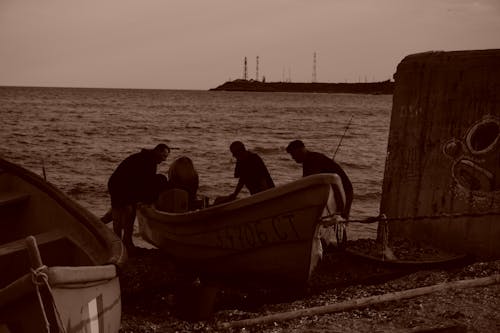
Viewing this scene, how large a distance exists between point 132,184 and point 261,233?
281 cm

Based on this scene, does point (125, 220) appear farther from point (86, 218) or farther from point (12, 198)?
point (86, 218)

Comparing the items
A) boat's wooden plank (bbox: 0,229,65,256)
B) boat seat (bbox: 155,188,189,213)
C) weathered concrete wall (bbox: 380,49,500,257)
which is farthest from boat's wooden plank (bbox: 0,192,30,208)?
weathered concrete wall (bbox: 380,49,500,257)

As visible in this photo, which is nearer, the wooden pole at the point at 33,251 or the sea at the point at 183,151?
the wooden pole at the point at 33,251

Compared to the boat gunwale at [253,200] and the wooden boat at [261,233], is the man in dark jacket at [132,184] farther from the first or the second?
the wooden boat at [261,233]

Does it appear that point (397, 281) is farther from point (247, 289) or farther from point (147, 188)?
point (147, 188)

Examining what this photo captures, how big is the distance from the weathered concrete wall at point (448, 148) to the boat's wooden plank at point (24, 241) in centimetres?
490

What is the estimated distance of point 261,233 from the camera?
25.0 feet

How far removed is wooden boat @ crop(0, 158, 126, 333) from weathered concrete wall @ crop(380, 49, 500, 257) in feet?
14.7

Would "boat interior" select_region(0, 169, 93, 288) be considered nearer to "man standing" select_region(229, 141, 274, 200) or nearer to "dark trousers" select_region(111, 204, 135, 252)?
"dark trousers" select_region(111, 204, 135, 252)

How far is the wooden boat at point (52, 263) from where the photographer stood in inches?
174

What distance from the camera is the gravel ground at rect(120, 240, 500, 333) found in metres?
6.12

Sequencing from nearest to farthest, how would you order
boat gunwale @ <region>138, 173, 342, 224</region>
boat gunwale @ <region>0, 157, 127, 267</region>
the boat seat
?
boat gunwale @ <region>0, 157, 127, 267</region> → boat gunwale @ <region>138, 173, 342, 224</region> → the boat seat

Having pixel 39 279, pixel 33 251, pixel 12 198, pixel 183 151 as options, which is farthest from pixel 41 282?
pixel 183 151

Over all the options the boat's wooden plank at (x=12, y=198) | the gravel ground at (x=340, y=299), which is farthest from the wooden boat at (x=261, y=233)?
the boat's wooden plank at (x=12, y=198)
